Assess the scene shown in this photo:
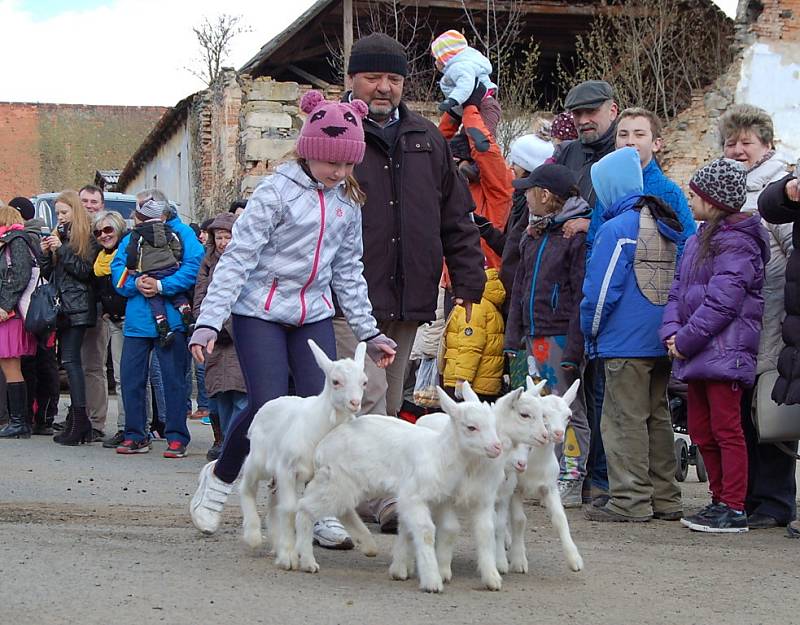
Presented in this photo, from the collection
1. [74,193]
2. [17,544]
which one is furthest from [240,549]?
[74,193]

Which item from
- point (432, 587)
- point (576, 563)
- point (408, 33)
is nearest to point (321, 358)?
point (432, 587)

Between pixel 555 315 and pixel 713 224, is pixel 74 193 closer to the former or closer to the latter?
pixel 555 315

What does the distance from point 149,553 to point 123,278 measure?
566 cm

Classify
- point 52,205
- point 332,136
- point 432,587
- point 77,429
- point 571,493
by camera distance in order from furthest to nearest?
1. point 52,205
2. point 77,429
3. point 571,493
4. point 332,136
5. point 432,587

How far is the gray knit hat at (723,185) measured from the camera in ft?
25.1

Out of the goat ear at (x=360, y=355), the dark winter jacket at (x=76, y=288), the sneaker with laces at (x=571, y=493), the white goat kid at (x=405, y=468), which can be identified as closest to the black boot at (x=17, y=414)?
the dark winter jacket at (x=76, y=288)

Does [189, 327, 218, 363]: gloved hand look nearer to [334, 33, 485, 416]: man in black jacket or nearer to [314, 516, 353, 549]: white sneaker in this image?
[314, 516, 353, 549]: white sneaker

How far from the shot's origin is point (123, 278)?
11.8 meters

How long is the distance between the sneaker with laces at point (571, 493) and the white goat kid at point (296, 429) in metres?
2.55

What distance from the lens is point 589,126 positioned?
30.9ft

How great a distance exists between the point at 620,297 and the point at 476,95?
368 cm

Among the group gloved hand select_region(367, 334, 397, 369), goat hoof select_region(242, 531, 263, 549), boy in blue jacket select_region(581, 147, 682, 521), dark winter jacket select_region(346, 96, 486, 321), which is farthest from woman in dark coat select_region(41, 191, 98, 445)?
goat hoof select_region(242, 531, 263, 549)

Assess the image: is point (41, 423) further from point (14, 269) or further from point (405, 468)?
point (405, 468)

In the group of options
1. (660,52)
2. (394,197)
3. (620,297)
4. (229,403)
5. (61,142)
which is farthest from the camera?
(61,142)
